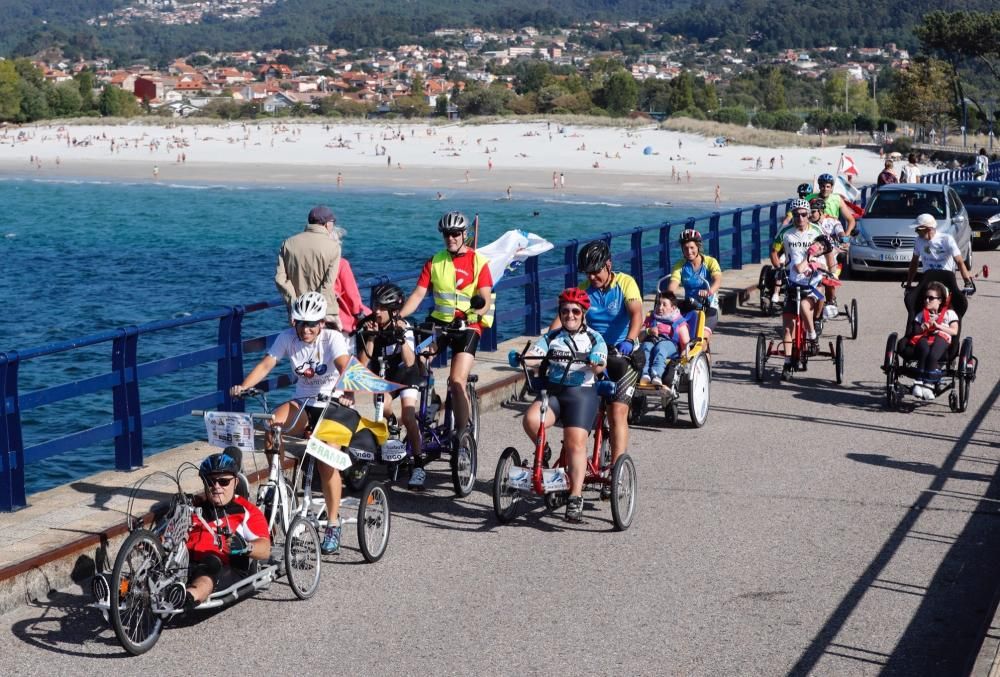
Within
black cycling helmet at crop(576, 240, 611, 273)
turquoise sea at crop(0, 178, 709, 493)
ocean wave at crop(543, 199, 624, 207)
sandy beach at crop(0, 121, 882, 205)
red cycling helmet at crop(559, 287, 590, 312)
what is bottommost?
turquoise sea at crop(0, 178, 709, 493)

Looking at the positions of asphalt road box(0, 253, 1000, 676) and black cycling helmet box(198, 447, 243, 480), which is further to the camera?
black cycling helmet box(198, 447, 243, 480)

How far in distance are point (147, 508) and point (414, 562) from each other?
171 cm

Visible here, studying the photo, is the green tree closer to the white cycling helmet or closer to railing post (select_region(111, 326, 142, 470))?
railing post (select_region(111, 326, 142, 470))

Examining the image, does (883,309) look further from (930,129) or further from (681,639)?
(930,129)

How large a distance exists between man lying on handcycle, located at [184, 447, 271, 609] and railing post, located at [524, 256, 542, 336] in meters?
8.64

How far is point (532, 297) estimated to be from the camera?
16.6m

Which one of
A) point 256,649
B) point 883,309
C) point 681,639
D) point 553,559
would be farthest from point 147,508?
point 883,309

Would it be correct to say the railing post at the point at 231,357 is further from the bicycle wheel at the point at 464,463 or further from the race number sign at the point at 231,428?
the race number sign at the point at 231,428

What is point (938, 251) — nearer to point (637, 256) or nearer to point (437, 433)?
point (637, 256)

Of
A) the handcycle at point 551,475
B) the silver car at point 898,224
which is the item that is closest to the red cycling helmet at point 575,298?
the handcycle at point 551,475

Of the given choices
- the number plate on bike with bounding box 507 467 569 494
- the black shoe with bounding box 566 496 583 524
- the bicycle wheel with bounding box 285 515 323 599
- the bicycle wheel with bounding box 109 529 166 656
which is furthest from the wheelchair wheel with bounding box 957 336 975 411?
the bicycle wheel with bounding box 109 529 166 656

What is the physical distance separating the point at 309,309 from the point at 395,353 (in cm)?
187

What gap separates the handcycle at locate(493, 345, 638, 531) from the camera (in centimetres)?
930

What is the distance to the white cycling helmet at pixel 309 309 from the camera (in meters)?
8.54
